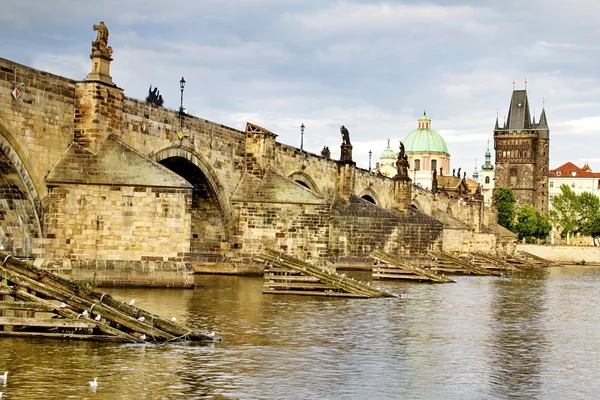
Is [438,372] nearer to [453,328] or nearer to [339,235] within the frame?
[453,328]

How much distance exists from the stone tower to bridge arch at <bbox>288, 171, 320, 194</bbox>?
104462mm

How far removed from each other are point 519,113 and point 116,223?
445ft

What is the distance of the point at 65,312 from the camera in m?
15.3

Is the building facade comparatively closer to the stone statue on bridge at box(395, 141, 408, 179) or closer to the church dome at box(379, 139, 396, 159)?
the church dome at box(379, 139, 396, 159)

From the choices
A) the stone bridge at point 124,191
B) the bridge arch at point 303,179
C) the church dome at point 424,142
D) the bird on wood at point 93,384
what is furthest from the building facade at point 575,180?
the bird on wood at point 93,384

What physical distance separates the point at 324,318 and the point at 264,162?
62.3 ft

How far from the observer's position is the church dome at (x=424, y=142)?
16988cm

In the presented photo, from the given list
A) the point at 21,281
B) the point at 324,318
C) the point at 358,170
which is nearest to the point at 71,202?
the point at 324,318

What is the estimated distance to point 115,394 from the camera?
39.8ft

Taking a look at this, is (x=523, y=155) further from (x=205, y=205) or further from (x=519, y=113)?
(x=205, y=205)

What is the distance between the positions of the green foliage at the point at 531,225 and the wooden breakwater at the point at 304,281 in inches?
3948

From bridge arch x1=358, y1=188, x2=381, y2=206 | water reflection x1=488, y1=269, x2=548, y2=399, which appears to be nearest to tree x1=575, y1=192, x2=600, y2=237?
bridge arch x1=358, y1=188, x2=381, y2=206

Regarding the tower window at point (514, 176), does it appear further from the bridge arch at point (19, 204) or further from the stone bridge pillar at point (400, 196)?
the bridge arch at point (19, 204)

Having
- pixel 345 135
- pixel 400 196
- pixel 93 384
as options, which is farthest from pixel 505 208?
pixel 93 384
